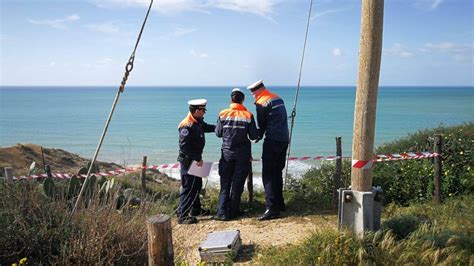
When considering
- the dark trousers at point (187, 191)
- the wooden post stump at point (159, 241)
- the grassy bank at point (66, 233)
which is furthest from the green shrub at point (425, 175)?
the wooden post stump at point (159, 241)

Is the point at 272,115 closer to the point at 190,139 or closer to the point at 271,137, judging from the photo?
the point at 271,137

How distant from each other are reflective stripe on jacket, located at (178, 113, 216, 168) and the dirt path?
1.15 m

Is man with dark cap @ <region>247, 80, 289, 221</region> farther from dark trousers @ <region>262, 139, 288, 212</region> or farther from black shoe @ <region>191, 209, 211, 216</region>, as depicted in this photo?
black shoe @ <region>191, 209, 211, 216</region>

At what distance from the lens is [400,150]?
11039 millimetres

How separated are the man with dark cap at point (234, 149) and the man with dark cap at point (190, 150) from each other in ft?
1.10

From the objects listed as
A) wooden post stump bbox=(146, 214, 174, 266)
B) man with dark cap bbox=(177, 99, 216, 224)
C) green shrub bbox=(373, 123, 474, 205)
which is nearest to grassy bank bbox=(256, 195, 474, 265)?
wooden post stump bbox=(146, 214, 174, 266)

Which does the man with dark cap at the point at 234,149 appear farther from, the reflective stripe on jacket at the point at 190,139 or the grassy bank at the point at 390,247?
the grassy bank at the point at 390,247

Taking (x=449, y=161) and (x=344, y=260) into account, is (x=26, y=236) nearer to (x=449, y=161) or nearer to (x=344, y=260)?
(x=344, y=260)

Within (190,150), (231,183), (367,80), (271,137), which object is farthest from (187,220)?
(367,80)

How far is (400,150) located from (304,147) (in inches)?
788

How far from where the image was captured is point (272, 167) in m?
7.89

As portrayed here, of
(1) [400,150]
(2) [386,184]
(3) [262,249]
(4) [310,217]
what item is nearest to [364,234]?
(3) [262,249]

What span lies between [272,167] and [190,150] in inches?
56.2

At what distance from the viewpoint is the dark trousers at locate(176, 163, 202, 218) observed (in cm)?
797
